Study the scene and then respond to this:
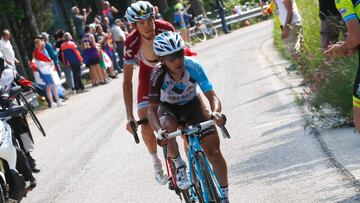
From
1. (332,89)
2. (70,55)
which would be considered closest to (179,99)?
(332,89)

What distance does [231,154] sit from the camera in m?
11.1

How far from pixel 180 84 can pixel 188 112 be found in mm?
271

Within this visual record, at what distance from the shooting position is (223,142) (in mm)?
12172

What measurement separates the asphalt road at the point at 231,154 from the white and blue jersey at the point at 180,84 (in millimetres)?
1378

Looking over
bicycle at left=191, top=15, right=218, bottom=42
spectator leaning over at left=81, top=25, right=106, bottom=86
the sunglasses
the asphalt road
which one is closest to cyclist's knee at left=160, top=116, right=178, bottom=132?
the sunglasses

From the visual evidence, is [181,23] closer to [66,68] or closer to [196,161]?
[66,68]

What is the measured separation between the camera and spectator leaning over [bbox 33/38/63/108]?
22.0 m

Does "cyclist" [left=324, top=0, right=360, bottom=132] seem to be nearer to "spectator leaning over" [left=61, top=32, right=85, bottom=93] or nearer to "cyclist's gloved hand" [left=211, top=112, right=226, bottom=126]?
"cyclist's gloved hand" [left=211, top=112, right=226, bottom=126]

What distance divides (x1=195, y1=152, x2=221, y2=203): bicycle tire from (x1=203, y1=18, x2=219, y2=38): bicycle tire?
3189cm

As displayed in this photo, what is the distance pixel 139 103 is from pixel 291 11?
19.1 feet

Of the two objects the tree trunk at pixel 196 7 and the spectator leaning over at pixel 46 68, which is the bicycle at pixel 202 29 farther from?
the spectator leaning over at pixel 46 68

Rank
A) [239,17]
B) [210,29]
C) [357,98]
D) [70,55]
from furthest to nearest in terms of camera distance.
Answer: [239,17] < [210,29] < [70,55] < [357,98]

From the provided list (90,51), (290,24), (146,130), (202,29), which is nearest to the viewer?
(146,130)

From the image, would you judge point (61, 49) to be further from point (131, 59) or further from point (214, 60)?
point (131, 59)
